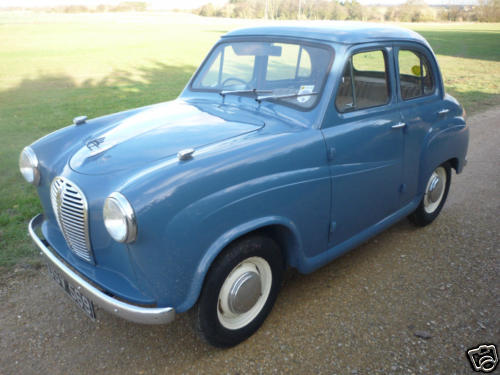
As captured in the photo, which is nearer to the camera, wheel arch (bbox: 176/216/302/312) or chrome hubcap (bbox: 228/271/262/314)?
wheel arch (bbox: 176/216/302/312)

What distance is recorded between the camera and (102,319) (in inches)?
110

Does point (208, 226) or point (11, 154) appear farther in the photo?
Result: point (11, 154)

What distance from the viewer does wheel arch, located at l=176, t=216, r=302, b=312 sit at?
2.05 meters

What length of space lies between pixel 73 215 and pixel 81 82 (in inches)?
541

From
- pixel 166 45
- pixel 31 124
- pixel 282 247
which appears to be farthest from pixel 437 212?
pixel 166 45

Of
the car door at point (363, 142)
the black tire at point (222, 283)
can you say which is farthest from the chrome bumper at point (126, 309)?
the car door at point (363, 142)

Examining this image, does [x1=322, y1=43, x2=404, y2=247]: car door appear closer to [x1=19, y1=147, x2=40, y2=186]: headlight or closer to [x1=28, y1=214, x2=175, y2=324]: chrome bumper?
[x1=28, y1=214, x2=175, y2=324]: chrome bumper

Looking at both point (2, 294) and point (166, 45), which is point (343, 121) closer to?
point (2, 294)

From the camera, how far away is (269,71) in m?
3.07

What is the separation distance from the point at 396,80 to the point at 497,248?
6.00 feet

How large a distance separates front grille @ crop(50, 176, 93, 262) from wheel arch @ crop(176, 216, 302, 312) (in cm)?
64

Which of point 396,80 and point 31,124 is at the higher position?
point 396,80

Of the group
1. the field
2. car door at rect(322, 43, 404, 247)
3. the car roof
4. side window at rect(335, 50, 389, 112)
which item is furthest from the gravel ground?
the car roof
